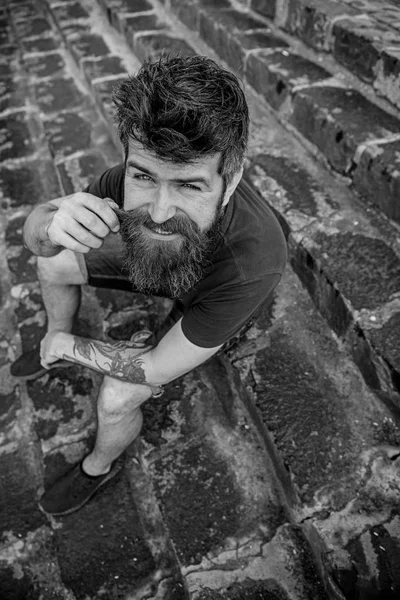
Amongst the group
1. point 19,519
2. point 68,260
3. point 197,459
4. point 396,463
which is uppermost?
point 68,260

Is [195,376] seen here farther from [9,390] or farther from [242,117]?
[242,117]

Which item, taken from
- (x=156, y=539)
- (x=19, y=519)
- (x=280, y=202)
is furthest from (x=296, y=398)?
(x=19, y=519)

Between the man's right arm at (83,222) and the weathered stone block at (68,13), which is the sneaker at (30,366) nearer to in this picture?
the man's right arm at (83,222)

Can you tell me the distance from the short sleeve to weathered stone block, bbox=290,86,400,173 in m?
1.02

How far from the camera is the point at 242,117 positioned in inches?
65.1

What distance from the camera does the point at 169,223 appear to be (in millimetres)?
1726

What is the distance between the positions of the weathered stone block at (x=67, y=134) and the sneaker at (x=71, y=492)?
2.21 m

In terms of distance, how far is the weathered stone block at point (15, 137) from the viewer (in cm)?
361

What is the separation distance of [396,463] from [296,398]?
0.44 metres

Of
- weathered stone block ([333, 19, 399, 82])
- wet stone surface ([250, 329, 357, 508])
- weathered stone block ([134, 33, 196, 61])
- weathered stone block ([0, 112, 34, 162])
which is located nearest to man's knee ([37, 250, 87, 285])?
wet stone surface ([250, 329, 357, 508])

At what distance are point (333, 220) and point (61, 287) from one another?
1.34 meters

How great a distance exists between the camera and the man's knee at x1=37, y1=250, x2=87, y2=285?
2.24 meters

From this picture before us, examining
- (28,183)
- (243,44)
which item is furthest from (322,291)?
(28,183)

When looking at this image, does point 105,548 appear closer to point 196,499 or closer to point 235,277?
point 196,499
